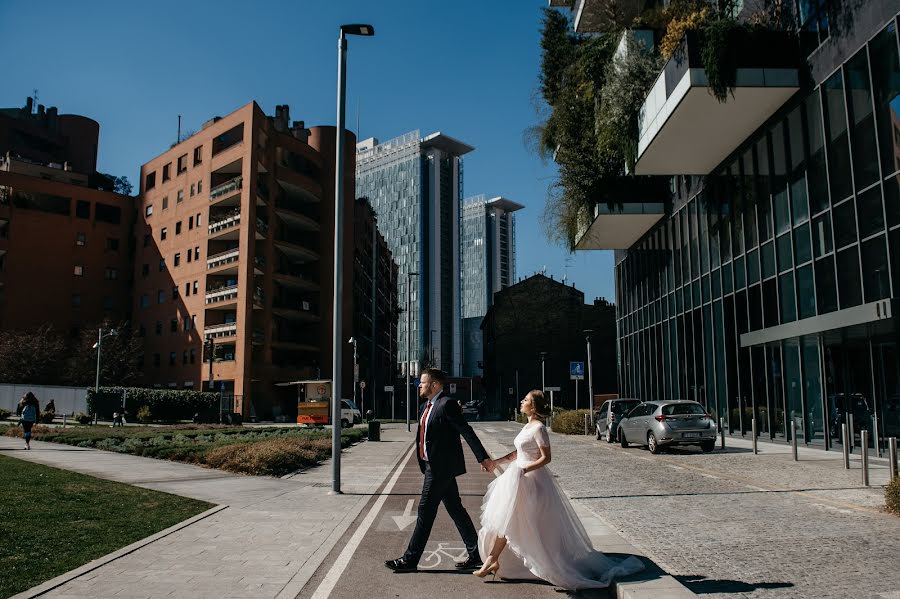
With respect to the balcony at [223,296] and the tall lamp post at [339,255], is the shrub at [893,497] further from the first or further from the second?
the balcony at [223,296]

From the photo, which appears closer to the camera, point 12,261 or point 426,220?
point 12,261

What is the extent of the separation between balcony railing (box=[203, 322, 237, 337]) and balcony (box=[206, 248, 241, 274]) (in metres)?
4.61

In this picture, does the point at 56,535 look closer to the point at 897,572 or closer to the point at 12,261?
the point at 897,572

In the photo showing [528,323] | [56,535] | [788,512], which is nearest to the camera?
[56,535]

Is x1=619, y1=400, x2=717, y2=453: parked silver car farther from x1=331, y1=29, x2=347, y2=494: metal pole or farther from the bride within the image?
the bride

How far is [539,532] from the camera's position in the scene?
5992 millimetres

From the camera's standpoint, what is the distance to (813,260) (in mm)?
19125

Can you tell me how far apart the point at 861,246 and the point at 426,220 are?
5569 inches

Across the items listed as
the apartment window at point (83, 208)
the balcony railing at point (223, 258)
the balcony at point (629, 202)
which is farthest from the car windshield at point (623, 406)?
the apartment window at point (83, 208)

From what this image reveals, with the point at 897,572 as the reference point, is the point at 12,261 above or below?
above

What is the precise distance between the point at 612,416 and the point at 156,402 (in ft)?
104

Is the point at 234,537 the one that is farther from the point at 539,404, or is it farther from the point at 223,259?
the point at 223,259

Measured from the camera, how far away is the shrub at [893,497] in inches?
343

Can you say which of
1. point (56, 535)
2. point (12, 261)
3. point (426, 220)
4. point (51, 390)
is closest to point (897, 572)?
point (56, 535)
